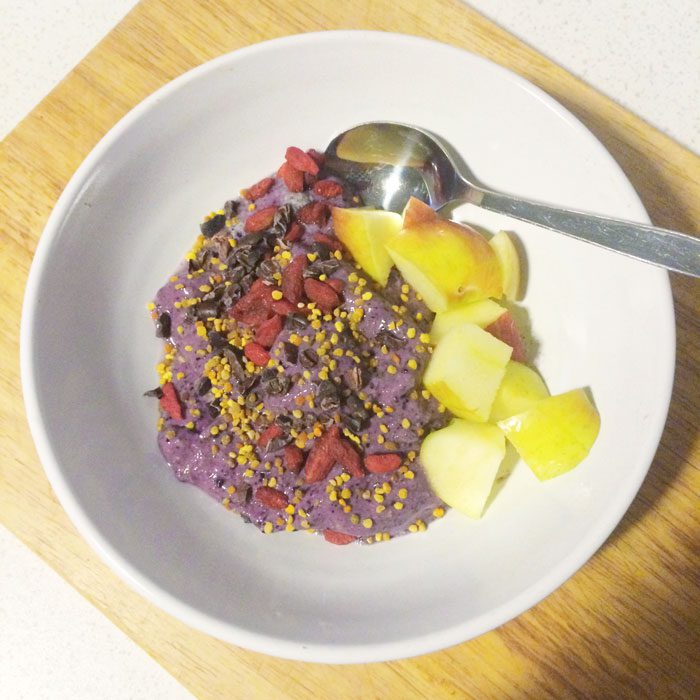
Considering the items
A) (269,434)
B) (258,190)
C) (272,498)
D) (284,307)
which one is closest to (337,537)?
(272,498)

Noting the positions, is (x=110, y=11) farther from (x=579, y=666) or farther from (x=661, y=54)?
(x=579, y=666)

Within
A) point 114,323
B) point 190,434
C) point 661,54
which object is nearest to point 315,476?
point 190,434

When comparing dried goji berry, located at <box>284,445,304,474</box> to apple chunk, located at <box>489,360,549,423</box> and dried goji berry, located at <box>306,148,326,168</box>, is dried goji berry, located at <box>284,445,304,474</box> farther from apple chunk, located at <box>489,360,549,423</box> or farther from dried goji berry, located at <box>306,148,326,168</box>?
dried goji berry, located at <box>306,148,326,168</box>

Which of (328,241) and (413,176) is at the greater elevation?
(413,176)

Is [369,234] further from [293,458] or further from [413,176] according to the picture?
[293,458]

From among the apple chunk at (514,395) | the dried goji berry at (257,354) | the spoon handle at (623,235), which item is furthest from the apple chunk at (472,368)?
the dried goji berry at (257,354)
